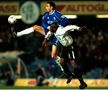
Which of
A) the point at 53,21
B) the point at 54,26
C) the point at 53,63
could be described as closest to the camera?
the point at 54,26

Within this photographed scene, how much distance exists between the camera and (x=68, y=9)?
87.1 ft

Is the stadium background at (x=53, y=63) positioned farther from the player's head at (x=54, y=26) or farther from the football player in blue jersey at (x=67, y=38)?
the player's head at (x=54, y=26)

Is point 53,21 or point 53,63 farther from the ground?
point 53,21

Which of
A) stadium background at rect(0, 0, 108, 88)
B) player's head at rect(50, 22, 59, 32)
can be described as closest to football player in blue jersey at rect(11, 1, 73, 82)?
player's head at rect(50, 22, 59, 32)

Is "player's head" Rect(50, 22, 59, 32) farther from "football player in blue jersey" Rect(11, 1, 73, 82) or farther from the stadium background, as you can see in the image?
the stadium background

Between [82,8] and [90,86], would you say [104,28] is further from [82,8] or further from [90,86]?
[90,86]

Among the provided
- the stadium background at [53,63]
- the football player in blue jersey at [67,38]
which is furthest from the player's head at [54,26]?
the stadium background at [53,63]

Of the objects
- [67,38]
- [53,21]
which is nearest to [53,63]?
[53,21]

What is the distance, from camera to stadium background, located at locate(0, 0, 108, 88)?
2598cm

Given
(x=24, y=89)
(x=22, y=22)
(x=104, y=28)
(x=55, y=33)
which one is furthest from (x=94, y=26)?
(x=55, y=33)

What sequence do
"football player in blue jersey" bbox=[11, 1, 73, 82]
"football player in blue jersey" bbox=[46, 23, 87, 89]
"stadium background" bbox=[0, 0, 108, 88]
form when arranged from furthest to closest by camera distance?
"stadium background" bbox=[0, 0, 108, 88] → "football player in blue jersey" bbox=[11, 1, 73, 82] → "football player in blue jersey" bbox=[46, 23, 87, 89]

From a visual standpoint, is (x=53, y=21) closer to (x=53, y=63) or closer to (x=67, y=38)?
(x=67, y=38)

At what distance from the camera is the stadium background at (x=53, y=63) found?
2598cm

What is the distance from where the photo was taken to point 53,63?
2666 cm
